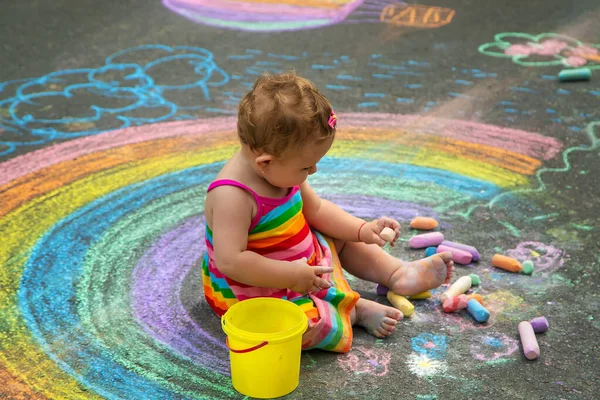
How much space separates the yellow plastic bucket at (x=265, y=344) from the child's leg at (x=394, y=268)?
0.51 meters

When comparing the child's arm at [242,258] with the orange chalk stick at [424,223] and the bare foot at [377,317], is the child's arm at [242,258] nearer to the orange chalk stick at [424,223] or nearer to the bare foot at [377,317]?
the bare foot at [377,317]

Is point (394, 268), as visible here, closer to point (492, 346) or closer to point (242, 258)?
point (492, 346)

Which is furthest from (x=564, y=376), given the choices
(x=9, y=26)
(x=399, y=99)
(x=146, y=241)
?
(x=9, y=26)

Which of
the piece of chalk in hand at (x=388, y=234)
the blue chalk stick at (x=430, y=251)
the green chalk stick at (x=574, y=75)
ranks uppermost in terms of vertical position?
the piece of chalk in hand at (x=388, y=234)

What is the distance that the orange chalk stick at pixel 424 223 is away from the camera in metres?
3.00

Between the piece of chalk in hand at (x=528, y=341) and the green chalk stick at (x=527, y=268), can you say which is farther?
the green chalk stick at (x=527, y=268)

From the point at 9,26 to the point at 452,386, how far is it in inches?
162

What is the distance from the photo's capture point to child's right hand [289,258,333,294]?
2.22 meters

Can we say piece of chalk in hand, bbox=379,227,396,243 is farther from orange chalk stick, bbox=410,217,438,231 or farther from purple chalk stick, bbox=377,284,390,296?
orange chalk stick, bbox=410,217,438,231

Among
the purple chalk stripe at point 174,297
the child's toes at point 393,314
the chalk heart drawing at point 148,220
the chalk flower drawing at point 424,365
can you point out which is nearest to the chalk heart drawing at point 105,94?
the chalk heart drawing at point 148,220

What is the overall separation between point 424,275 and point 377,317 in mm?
250

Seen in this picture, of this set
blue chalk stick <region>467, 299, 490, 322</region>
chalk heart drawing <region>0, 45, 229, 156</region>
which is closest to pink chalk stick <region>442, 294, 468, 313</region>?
blue chalk stick <region>467, 299, 490, 322</region>

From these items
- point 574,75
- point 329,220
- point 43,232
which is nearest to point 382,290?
point 329,220

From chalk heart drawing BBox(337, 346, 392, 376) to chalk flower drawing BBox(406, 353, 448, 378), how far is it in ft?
0.22
